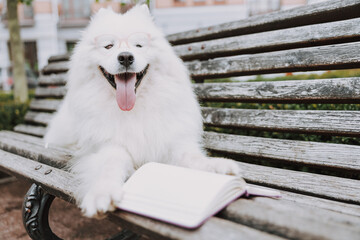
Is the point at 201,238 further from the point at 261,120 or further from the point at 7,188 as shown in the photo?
the point at 7,188

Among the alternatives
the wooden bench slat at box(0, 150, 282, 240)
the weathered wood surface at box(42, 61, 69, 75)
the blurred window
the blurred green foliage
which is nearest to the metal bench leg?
the wooden bench slat at box(0, 150, 282, 240)

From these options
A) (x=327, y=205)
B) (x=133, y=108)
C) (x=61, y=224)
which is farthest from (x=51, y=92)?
(x=327, y=205)

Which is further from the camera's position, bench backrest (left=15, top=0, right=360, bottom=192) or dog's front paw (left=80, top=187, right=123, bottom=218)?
bench backrest (left=15, top=0, right=360, bottom=192)

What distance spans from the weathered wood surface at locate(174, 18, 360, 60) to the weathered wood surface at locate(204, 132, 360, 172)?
65cm

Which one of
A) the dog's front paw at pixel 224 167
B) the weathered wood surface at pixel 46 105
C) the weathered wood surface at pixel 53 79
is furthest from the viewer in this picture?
the weathered wood surface at pixel 53 79

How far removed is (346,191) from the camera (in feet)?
4.69

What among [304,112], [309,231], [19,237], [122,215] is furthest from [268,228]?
[19,237]

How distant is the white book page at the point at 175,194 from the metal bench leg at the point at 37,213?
2.28 feet

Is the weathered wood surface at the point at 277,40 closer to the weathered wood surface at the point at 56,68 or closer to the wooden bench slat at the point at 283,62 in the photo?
the wooden bench slat at the point at 283,62

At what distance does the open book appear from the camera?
0.97 metres

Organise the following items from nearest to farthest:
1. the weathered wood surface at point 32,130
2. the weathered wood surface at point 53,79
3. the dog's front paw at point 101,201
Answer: the dog's front paw at point 101,201
the weathered wood surface at point 32,130
the weathered wood surface at point 53,79

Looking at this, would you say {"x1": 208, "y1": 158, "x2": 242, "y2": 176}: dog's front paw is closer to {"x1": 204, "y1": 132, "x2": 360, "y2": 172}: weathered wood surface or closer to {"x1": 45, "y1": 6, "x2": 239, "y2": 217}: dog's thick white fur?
{"x1": 45, "y1": 6, "x2": 239, "y2": 217}: dog's thick white fur

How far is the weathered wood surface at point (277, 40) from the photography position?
1699mm

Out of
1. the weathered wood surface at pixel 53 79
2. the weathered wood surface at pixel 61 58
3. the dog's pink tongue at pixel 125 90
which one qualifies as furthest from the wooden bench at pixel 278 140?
the weathered wood surface at pixel 61 58
